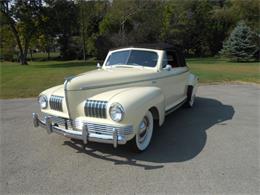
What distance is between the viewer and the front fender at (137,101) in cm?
384

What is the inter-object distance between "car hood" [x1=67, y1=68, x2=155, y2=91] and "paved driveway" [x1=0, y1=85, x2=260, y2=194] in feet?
3.74

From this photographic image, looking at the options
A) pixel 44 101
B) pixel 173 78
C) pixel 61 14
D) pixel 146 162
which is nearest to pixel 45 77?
pixel 173 78

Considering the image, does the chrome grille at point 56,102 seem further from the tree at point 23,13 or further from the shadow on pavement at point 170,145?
the tree at point 23,13

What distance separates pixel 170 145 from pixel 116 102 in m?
1.50

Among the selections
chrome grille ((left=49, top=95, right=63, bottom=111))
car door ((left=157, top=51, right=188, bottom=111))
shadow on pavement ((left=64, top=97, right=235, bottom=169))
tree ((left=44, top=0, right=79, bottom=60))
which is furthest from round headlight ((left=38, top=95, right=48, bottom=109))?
tree ((left=44, top=0, right=79, bottom=60))

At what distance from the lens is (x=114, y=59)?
610cm

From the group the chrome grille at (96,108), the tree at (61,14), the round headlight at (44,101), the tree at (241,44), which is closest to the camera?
the chrome grille at (96,108)

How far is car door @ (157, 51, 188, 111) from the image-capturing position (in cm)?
557

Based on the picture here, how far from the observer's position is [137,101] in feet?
13.2

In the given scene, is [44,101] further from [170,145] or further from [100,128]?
[170,145]

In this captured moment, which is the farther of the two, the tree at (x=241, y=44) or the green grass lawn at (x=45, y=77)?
the tree at (x=241, y=44)

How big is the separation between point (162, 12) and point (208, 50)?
13686 mm

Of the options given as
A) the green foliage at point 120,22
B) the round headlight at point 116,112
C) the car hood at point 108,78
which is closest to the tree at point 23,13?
the green foliage at point 120,22

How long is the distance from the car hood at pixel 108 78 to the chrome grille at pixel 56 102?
405mm
